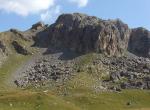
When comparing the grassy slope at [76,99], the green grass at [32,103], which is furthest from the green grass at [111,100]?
the green grass at [32,103]

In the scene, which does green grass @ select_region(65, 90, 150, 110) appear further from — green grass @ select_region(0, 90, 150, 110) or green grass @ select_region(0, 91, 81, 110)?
green grass @ select_region(0, 91, 81, 110)

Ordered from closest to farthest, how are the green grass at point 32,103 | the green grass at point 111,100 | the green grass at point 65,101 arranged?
the green grass at point 32,103 < the green grass at point 65,101 < the green grass at point 111,100

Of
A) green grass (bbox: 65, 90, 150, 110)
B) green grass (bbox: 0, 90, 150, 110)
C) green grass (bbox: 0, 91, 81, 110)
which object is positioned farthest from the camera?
green grass (bbox: 65, 90, 150, 110)

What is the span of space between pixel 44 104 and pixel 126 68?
114m

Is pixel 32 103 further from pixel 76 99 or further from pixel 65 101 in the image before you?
pixel 76 99

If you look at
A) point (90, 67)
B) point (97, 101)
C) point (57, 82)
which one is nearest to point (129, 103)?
point (97, 101)

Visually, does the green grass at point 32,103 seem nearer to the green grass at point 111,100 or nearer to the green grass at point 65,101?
the green grass at point 65,101

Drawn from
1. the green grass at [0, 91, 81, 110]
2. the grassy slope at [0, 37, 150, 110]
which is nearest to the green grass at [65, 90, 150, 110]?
the grassy slope at [0, 37, 150, 110]

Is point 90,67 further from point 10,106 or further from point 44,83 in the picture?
point 10,106

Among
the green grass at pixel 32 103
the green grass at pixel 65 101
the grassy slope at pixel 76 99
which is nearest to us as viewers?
the green grass at pixel 32 103

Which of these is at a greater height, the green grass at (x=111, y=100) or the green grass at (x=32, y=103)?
the green grass at (x=32, y=103)

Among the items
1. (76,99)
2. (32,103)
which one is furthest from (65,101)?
(32,103)

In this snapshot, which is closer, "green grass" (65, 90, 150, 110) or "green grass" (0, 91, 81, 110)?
"green grass" (0, 91, 81, 110)

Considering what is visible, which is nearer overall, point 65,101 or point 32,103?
point 32,103
